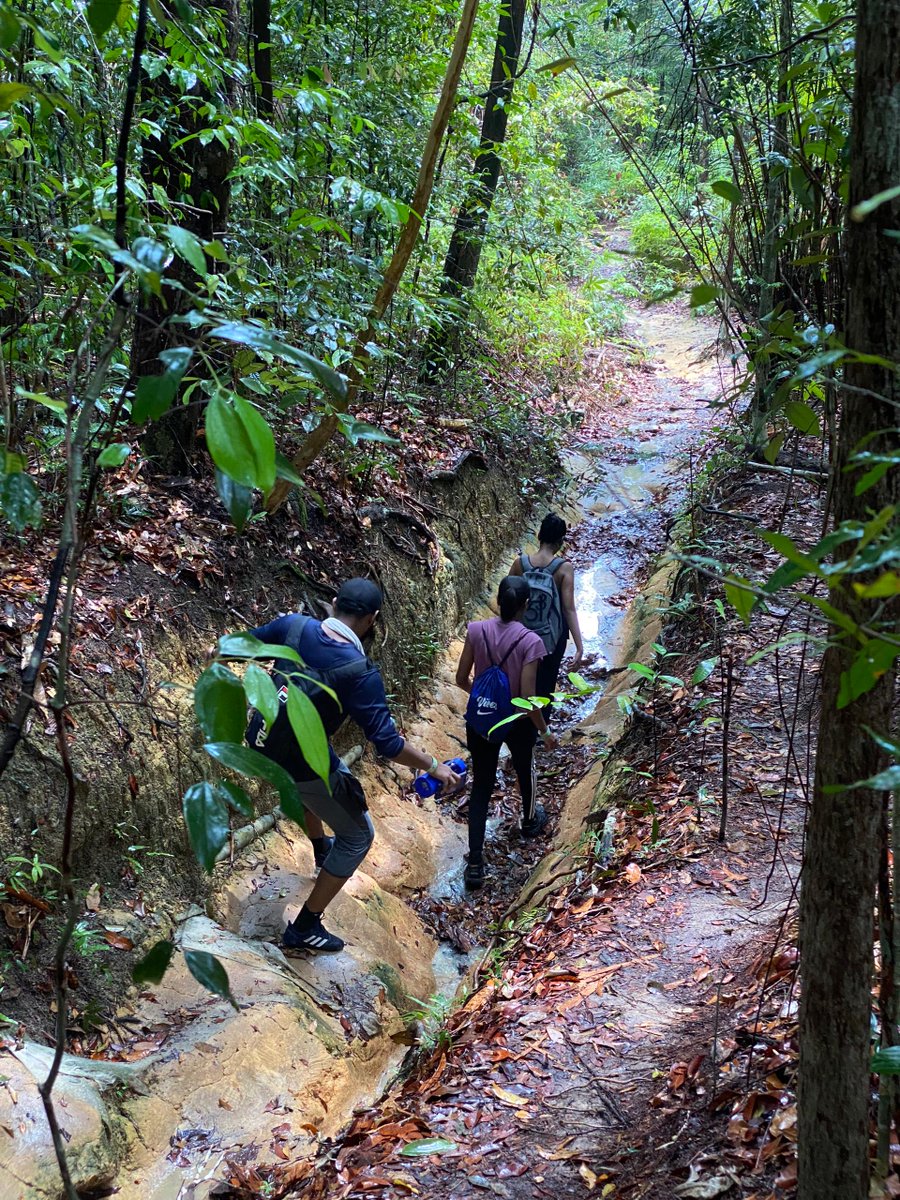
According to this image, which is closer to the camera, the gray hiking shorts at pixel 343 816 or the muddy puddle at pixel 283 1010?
the muddy puddle at pixel 283 1010

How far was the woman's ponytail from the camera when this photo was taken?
5.41 meters

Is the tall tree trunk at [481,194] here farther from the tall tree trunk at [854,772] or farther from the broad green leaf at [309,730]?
the broad green leaf at [309,730]

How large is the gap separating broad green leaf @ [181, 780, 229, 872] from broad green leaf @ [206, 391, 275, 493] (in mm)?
424

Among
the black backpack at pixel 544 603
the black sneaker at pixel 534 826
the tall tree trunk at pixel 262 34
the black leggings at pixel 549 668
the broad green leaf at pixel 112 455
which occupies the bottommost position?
the broad green leaf at pixel 112 455

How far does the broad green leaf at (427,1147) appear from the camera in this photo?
2883 millimetres

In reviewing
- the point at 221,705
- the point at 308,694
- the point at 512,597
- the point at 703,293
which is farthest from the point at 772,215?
the point at 221,705

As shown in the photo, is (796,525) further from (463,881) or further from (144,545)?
(144,545)

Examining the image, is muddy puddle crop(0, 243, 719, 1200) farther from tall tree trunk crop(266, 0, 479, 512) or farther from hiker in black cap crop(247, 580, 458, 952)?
tall tree trunk crop(266, 0, 479, 512)

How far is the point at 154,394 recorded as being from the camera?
116 cm

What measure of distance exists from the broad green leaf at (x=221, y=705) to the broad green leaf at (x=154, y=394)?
1.25ft

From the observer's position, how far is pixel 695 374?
20453mm

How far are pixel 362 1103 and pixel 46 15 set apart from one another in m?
6.52

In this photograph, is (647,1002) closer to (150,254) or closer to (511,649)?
(511,649)

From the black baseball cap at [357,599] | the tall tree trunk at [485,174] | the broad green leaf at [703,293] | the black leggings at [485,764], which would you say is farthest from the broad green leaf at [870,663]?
the tall tree trunk at [485,174]
